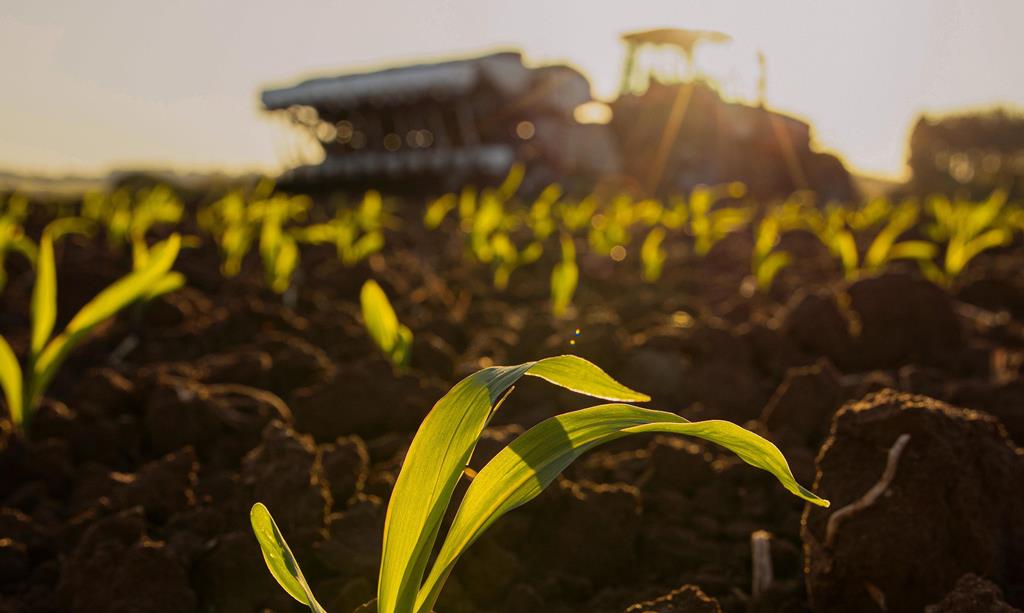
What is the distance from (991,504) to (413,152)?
18.6 m

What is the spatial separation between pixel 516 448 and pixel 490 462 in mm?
35

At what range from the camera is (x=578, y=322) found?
3.05 metres

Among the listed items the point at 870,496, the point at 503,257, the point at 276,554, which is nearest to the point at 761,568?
the point at 870,496

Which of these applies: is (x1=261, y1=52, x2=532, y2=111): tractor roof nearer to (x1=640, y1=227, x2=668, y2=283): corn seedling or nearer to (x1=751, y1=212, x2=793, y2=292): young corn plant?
(x1=640, y1=227, x2=668, y2=283): corn seedling

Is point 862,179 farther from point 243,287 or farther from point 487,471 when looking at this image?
point 487,471

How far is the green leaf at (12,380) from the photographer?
2.04 meters

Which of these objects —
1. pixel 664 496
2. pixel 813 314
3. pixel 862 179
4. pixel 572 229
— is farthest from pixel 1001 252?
pixel 862 179

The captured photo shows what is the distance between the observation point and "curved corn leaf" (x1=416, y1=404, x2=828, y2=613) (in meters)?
0.84

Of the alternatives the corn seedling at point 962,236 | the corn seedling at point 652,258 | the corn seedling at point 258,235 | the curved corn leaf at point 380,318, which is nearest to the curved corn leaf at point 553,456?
the curved corn leaf at point 380,318

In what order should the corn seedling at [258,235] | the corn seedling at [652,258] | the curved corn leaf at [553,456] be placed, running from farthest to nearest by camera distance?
1. the corn seedling at [652,258]
2. the corn seedling at [258,235]
3. the curved corn leaf at [553,456]

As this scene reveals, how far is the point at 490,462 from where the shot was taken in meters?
0.85

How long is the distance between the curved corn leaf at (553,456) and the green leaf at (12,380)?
1.61 m

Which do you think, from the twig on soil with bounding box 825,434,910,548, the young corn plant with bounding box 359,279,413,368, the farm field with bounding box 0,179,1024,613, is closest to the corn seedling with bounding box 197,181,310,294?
the farm field with bounding box 0,179,1024,613

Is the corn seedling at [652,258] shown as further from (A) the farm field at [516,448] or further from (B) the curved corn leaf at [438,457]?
(B) the curved corn leaf at [438,457]
